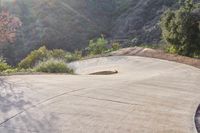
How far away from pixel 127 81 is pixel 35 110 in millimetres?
4155

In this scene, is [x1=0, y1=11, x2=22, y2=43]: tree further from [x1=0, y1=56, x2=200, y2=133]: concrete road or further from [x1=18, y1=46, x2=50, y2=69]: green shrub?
[x1=18, y1=46, x2=50, y2=69]: green shrub

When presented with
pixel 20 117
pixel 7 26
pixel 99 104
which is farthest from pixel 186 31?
pixel 20 117

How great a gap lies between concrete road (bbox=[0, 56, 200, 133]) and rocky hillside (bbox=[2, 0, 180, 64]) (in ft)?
58.3

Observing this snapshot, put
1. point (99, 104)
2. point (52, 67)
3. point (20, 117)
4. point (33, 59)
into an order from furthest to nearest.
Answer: point (33, 59) → point (52, 67) → point (99, 104) → point (20, 117)

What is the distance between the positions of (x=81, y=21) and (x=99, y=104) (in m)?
24.7

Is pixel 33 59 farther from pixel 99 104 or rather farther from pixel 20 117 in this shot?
pixel 20 117

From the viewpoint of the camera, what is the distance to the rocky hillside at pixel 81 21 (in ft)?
102

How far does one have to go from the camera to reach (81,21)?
33688mm

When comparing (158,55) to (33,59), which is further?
(33,59)

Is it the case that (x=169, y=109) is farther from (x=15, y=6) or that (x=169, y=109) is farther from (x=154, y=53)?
(x=15, y=6)

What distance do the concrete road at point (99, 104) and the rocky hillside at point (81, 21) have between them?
17.8 m

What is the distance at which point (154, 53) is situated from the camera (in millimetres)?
19531

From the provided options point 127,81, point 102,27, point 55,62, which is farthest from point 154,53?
point 102,27

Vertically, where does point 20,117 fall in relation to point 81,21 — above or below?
below
